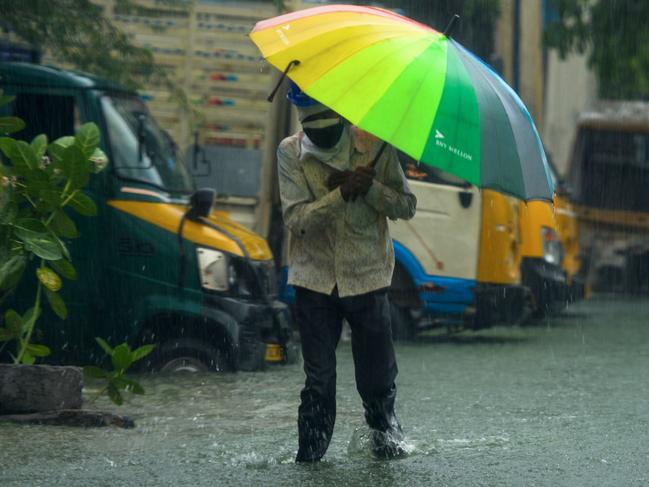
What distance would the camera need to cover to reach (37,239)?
23.8 ft

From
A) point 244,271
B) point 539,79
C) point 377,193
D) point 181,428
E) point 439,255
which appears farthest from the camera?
point 539,79

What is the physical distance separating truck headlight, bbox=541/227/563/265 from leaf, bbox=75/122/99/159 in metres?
7.43

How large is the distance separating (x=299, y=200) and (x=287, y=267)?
13.4ft

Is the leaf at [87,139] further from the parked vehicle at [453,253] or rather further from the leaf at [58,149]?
the parked vehicle at [453,253]

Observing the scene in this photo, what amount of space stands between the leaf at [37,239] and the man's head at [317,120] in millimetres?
1760

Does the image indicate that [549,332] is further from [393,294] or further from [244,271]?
[244,271]

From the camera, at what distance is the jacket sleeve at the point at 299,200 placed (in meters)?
6.04

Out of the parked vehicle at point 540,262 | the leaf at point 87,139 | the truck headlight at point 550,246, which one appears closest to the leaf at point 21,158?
the leaf at point 87,139

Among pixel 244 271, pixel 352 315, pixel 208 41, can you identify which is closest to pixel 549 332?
pixel 208 41

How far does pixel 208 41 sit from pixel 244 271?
13.7 ft

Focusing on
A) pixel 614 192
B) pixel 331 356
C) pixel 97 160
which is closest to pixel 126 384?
pixel 97 160

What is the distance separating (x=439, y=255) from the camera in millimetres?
12281

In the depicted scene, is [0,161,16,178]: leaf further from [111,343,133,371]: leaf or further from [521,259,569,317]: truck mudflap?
[521,259,569,317]: truck mudflap

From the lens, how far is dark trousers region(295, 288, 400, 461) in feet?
20.3
